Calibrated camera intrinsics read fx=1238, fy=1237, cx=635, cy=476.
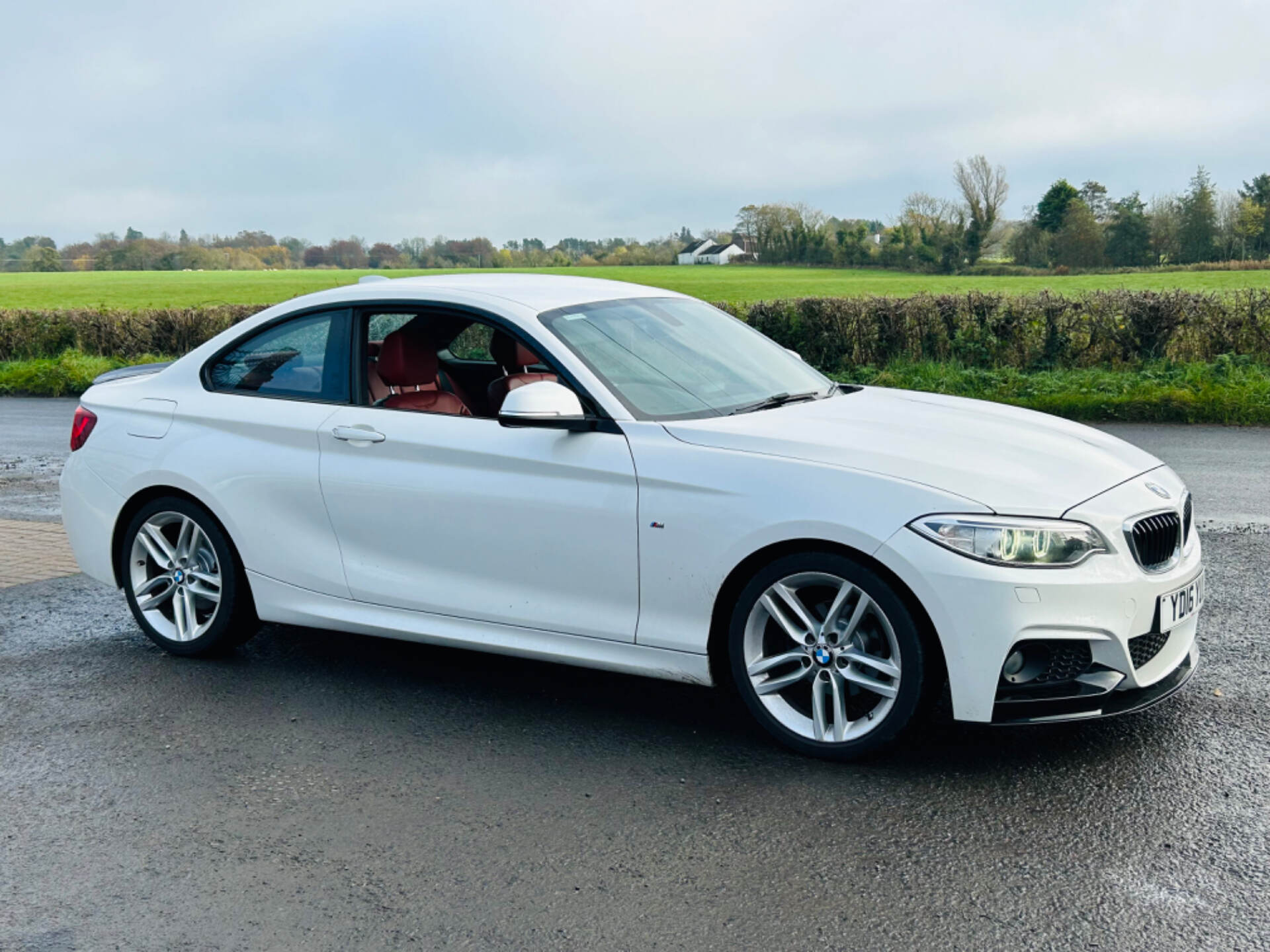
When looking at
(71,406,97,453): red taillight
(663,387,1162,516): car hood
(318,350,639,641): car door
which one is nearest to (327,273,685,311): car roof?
(318,350,639,641): car door

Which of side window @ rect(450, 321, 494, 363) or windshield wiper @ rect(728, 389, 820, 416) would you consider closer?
windshield wiper @ rect(728, 389, 820, 416)

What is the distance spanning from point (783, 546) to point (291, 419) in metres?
2.38

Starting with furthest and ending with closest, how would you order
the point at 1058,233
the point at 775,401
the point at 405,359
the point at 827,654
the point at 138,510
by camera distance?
the point at 1058,233, the point at 138,510, the point at 405,359, the point at 775,401, the point at 827,654

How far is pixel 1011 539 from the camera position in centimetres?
Answer: 399

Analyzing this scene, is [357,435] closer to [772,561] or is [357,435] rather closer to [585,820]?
[772,561]

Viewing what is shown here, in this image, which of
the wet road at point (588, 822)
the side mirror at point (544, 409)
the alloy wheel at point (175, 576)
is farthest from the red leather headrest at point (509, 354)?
the alloy wheel at point (175, 576)

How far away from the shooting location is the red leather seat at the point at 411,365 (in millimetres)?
5453

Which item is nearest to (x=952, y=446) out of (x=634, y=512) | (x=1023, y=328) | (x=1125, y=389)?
(x=634, y=512)

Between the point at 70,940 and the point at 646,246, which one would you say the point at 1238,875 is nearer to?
the point at 70,940

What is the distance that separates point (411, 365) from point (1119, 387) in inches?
459

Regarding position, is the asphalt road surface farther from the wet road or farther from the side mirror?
the side mirror

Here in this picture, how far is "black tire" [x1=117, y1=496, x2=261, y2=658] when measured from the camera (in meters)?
5.63

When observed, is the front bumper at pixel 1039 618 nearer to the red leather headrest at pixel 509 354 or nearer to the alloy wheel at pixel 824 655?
the alloy wheel at pixel 824 655

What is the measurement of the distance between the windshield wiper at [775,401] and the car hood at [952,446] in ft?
0.21
